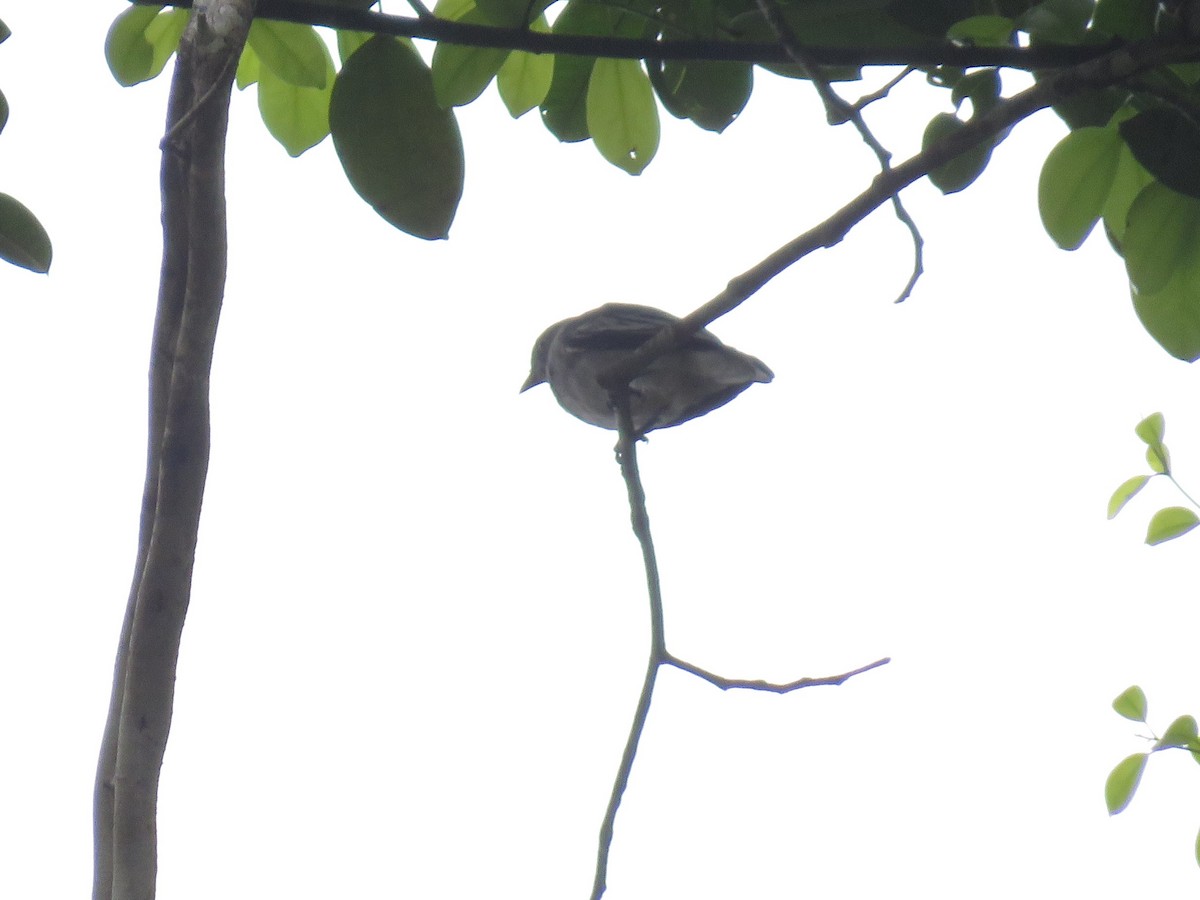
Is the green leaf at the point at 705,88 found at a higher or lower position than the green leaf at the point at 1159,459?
higher

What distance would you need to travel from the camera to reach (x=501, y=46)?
6.78ft

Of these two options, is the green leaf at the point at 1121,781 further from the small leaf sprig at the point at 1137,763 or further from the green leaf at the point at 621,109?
the green leaf at the point at 621,109

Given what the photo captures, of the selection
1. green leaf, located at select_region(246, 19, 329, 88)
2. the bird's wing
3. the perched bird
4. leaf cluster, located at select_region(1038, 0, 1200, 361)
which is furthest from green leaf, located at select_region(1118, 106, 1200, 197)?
the bird's wing

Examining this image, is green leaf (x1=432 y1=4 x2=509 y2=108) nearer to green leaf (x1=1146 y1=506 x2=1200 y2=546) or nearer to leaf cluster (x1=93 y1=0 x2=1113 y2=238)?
leaf cluster (x1=93 y1=0 x2=1113 y2=238)

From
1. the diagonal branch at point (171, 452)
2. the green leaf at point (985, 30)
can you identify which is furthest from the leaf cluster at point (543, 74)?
the diagonal branch at point (171, 452)

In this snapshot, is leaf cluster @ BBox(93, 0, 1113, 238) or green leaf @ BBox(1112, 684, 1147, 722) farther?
green leaf @ BBox(1112, 684, 1147, 722)

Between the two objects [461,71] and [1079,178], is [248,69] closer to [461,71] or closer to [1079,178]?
[461,71]

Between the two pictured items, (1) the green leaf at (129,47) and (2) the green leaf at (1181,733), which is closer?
(1) the green leaf at (129,47)

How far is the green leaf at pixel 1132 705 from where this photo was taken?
9.69 feet

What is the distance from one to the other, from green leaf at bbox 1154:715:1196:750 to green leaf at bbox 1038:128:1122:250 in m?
1.18

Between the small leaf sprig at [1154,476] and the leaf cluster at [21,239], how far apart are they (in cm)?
246

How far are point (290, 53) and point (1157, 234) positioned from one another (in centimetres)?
171

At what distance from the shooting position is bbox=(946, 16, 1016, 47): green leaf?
1988 mm

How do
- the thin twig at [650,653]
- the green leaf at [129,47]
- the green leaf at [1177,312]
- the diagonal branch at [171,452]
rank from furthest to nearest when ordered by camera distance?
the green leaf at [129,47]
the green leaf at [1177,312]
the thin twig at [650,653]
the diagonal branch at [171,452]
